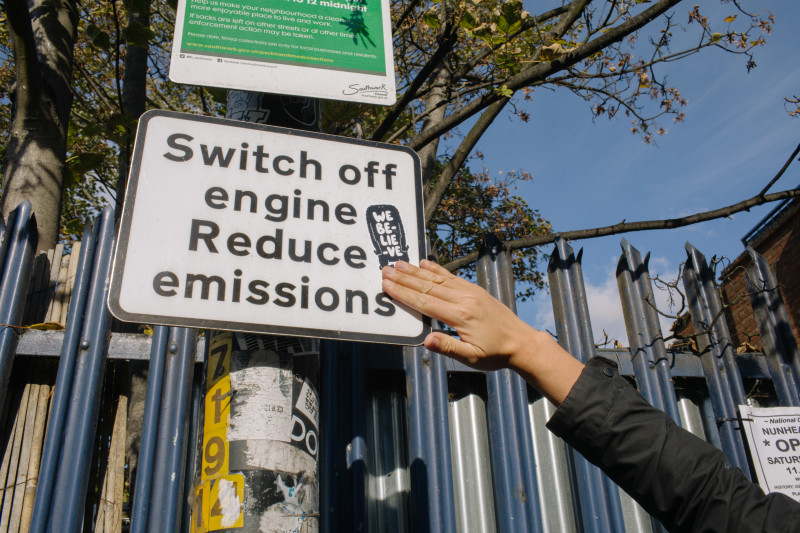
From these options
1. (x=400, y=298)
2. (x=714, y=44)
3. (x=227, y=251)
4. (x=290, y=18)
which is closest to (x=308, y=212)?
(x=227, y=251)

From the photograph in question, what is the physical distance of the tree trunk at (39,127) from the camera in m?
3.63

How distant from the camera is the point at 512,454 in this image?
9.62 feet

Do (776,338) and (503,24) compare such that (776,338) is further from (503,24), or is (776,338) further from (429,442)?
(503,24)

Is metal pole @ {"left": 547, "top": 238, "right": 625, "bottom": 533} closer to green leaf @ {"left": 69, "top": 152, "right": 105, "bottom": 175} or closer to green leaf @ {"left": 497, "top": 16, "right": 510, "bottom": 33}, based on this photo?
green leaf @ {"left": 497, "top": 16, "right": 510, "bottom": 33}

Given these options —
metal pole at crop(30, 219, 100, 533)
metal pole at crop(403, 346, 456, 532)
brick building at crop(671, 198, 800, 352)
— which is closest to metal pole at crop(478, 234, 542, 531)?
metal pole at crop(403, 346, 456, 532)

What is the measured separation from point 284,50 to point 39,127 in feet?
8.07

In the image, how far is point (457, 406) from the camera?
3.20 metres

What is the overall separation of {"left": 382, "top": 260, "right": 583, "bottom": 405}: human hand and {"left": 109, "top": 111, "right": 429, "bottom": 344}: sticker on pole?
0.24m

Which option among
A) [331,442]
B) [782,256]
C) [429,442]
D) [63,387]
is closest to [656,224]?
[429,442]

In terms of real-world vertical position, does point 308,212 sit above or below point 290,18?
below

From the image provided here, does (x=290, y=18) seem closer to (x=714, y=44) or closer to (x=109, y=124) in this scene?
(x=109, y=124)

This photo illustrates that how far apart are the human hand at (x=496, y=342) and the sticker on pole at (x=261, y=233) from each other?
0.24 metres

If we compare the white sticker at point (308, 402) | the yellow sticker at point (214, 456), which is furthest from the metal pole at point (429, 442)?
the yellow sticker at point (214, 456)

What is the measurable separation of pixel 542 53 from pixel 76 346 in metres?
3.01
